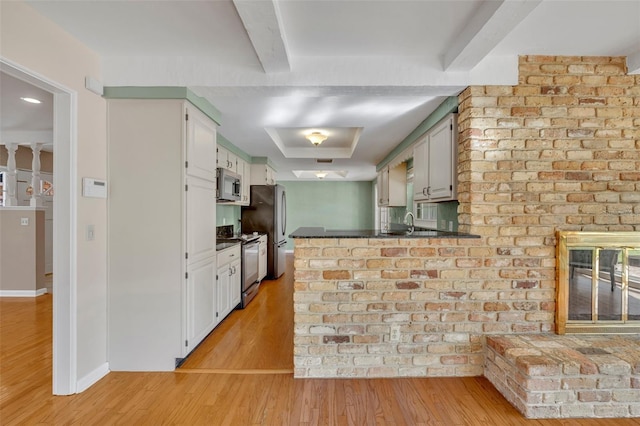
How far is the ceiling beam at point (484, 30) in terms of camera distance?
1.62 metres

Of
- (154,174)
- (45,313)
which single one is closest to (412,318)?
(154,174)

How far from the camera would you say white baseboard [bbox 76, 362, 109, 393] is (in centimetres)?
212

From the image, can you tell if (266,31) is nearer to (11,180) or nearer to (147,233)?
(147,233)

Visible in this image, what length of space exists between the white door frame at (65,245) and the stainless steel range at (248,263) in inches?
68.9

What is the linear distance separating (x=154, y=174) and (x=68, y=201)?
22.6 inches

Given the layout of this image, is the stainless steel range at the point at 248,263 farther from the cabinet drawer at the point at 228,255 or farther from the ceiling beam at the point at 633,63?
the ceiling beam at the point at 633,63

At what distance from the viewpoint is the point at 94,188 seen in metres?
2.24

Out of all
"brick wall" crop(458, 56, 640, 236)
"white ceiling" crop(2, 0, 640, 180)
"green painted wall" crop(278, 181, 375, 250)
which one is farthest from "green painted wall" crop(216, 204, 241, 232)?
"green painted wall" crop(278, 181, 375, 250)

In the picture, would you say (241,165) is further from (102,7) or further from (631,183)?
(631,183)

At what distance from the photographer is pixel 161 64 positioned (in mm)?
2385

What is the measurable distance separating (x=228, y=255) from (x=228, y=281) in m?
0.29

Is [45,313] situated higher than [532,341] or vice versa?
[532,341]

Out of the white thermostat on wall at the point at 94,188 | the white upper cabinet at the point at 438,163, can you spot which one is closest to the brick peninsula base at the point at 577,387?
the white upper cabinet at the point at 438,163

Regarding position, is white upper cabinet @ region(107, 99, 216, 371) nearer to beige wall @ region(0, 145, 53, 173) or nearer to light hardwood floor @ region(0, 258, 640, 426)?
light hardwood floor @ region(0, 258, 640, 426)
